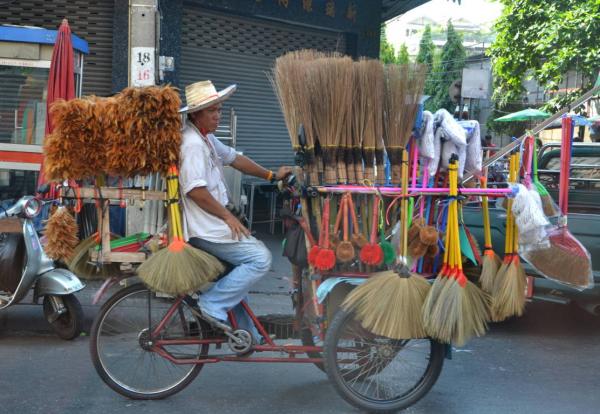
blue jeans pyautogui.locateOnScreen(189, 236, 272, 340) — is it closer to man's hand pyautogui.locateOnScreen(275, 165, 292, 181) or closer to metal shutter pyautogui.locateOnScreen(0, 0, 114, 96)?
man's hand pyautogui.locateOnScreen(275, 165, 292, 181)

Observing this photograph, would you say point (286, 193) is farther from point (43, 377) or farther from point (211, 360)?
point (43, 377)

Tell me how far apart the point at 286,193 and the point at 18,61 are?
4.65 meters

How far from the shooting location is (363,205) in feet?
13.1

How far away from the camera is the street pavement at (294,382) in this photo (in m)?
4.09


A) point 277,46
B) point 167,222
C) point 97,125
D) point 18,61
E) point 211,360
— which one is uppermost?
point 277,46

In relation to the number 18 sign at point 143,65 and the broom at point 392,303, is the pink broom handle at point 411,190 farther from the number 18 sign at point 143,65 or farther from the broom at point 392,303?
the number 18 sign at point 143,65

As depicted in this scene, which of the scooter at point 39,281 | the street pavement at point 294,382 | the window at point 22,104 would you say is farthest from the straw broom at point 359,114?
the window at point 22,104

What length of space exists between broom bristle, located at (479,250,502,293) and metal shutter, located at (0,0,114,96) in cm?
739

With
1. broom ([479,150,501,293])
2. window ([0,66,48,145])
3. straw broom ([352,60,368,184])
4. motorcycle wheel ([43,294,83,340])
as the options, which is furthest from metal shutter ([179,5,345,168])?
broom ([479,150,501,293])

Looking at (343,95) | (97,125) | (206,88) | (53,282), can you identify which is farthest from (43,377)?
(343,95)

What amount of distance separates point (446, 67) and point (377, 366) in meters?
37.2

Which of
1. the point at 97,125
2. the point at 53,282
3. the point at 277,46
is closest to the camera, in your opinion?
the point at 97,125

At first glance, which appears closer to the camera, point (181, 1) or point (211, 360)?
point (211, 360)

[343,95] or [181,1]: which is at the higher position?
[181,1]
